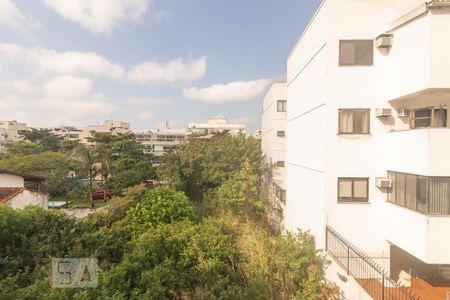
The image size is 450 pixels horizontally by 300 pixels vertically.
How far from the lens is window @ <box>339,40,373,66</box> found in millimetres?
9078

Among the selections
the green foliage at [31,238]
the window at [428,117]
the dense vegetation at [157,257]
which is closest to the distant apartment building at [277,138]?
the dense vegetation at [157,257]

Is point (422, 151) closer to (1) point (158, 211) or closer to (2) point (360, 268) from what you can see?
(2) point (360, 268)

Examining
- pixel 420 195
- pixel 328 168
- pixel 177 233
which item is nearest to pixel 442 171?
pixel 420 195

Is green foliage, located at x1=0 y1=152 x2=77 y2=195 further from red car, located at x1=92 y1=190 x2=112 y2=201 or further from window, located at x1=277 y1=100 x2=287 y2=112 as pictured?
window, located at x1=277 y1=100 x2=287 y2=112

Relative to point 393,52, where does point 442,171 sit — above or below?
below

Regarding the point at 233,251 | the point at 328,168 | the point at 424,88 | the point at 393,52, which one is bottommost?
the point at 233,251

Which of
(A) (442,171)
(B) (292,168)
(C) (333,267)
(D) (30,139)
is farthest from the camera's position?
(D) (30,139)

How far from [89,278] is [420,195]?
10706 millimetres

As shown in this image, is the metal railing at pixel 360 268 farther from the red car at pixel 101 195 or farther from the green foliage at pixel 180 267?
the red car at pixel 101 195

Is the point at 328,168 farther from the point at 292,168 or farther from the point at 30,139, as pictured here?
the point at 30,139

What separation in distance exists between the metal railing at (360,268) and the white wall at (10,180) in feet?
74.3

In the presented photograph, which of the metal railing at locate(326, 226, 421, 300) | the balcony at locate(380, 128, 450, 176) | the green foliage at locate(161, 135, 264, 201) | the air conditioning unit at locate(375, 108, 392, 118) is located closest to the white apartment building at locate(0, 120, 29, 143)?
the green foliage at locate(161, 135, 264, 201)

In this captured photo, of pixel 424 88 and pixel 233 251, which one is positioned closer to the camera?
pixel 424 88

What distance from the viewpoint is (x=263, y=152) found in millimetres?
25031
